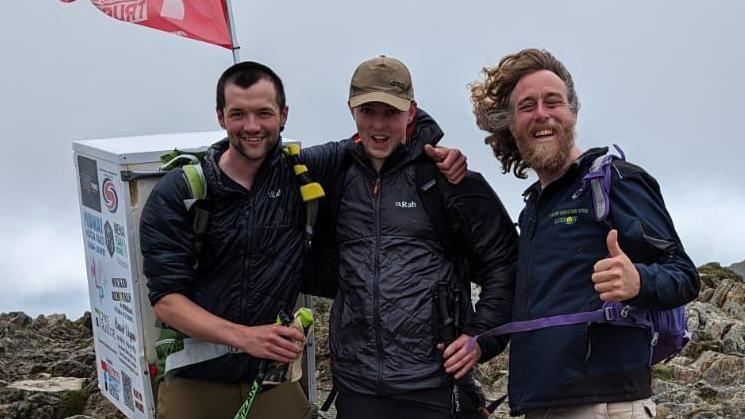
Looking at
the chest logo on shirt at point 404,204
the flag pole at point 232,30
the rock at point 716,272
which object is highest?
the flag pole at point 232,30

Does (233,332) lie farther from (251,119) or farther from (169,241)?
(251,119)

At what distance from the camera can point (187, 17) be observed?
36.7 ft

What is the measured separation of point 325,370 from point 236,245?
297 inches

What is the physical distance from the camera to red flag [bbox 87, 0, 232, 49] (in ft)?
36.6

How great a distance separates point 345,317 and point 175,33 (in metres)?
5.27

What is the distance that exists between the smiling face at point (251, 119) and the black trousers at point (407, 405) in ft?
6.93

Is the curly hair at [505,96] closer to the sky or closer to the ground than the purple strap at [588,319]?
closer to the sky

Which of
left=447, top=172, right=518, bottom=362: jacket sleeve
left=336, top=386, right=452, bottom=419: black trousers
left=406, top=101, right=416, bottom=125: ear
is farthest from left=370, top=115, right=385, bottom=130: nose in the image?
left=336, top=386, right=452, bottom=419: black trousers

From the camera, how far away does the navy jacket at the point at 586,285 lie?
6.30 m

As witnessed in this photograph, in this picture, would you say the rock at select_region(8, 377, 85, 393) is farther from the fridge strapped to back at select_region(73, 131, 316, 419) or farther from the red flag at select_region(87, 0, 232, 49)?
the red flag at select_region(87, 0, 232, 49)

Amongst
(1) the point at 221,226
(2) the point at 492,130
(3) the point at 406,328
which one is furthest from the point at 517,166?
(1) the point at 221,226

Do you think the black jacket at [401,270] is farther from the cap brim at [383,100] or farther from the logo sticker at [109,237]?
the logo sticker at [109,237]

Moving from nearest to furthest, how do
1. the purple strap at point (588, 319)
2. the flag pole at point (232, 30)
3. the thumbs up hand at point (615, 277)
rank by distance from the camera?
the thumbs up hand at point (615, 277), the purple strap at point (588, 319), the flag pole at point (232, 30)

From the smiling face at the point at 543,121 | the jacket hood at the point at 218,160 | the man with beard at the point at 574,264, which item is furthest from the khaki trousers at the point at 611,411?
the jacket hood at the point at 218,160
